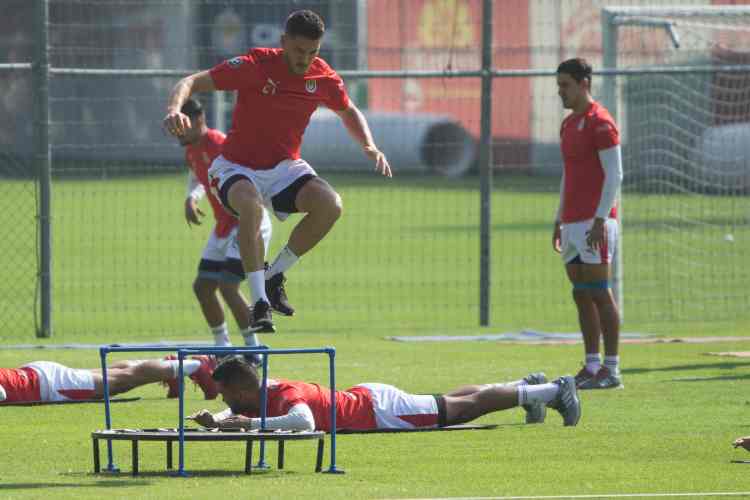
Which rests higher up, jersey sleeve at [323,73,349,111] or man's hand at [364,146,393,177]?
jersey sleeve at [323,73,349,111]

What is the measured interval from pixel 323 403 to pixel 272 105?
6.71ft

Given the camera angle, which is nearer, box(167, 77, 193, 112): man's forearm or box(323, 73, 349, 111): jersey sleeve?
box(167, 77, 193, 112): man's forearm

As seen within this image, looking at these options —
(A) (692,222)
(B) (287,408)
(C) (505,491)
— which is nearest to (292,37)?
(B) (287,408)

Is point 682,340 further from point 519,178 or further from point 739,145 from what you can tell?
point 519,178

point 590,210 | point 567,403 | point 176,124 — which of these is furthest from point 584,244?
point 176,124

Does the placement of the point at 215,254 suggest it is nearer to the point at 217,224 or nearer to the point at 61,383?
A: the point at 217,224

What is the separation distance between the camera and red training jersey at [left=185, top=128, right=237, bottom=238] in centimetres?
1433

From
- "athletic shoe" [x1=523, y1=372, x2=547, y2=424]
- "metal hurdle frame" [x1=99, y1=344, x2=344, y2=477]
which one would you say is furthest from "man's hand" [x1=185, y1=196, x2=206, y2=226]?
"metal hurdle frame" [x1=99, y1=344, x2=344, y2=477]

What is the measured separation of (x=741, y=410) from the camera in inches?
455

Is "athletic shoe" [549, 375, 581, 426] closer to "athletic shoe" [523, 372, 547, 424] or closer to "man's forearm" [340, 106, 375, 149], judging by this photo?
"athletic shoe" [523, 372, 547, 424]

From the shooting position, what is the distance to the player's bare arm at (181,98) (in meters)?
9.60

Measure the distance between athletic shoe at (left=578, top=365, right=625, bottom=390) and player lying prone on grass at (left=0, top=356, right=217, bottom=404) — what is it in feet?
9.53

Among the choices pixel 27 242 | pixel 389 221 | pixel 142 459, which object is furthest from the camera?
pixel 389 221

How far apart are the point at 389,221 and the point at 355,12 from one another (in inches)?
256
